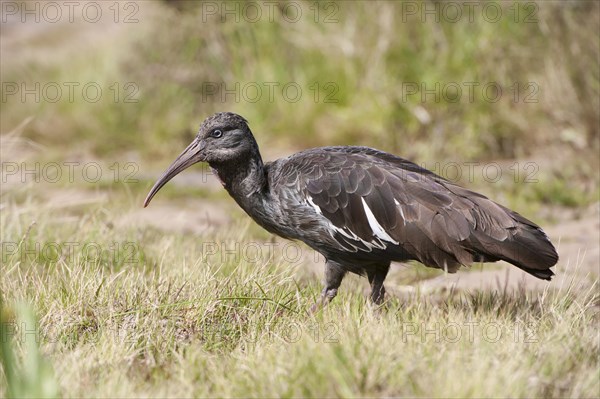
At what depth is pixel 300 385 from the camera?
4.20m

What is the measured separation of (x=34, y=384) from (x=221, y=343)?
1653mm

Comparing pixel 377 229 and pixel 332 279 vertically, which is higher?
pixel 377 229

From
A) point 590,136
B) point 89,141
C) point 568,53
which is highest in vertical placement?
point 568,53

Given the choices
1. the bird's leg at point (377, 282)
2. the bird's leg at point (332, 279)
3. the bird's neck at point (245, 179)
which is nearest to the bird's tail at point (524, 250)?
the bird's leg at point (377, 282)

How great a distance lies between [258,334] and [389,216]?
1233mm

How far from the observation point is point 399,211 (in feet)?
19.3

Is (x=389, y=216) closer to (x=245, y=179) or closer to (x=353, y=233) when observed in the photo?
(x=353, y=233)

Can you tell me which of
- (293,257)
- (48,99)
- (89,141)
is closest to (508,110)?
(293,257)

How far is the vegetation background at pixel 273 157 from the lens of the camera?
443 centimetres

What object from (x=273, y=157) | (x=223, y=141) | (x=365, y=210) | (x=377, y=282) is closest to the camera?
(x=365, y=210)

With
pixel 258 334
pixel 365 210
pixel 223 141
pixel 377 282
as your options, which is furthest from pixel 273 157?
pixel 258 334

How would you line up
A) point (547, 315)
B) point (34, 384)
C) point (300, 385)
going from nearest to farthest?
point (34, 384), point (300, 385), point (547, 315)

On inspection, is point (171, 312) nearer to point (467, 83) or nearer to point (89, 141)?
point (467, 83)

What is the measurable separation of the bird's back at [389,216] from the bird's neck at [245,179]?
3.7 inches
